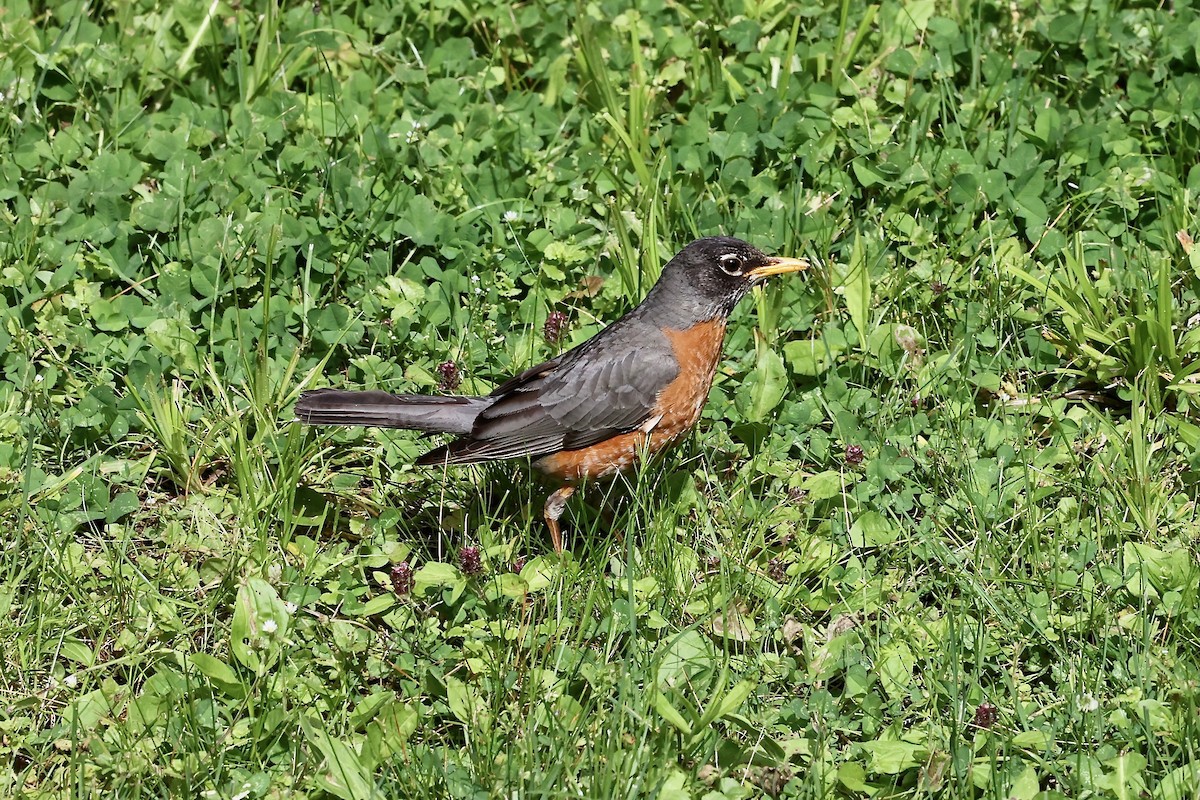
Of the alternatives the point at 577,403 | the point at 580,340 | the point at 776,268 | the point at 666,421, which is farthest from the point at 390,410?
the point at 776,268

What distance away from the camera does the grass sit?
3.65 m

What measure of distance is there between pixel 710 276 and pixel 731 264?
83 millimetres

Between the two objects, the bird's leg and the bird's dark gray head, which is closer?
the bird's leg

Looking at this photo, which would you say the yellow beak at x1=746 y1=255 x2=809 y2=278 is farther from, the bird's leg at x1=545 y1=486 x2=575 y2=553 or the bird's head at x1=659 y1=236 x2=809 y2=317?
the bird's leg at x1=545 y1=486 x2=575 y2=553

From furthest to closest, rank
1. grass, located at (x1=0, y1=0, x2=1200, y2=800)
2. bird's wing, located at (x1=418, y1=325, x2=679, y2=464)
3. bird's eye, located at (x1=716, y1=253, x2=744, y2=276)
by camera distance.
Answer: bird's eye, located at (x1=716, y1=253, x2=744, y2=276)
bird's wing, located at (x1=418, y1=325, x2=679, y2=464)
grass, located at (x1=0, y1=0, x2=1200, y2=800)

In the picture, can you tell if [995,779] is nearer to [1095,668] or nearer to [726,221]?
[1095,668]

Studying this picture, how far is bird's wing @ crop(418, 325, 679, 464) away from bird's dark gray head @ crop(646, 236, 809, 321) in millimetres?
163

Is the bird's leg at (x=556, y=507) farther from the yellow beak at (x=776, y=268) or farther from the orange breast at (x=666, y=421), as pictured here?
the yellow beak at (x=776, y=268)

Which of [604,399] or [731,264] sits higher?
Result: [731,264]

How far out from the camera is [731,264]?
4.78 m

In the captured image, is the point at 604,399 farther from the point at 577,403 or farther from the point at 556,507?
the point at 556,507

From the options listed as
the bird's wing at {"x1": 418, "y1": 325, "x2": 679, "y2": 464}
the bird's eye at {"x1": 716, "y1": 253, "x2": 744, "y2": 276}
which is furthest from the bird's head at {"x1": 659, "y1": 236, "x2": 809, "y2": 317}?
the bird's wing at {"x1": 418, "y1": 325, "x2": 679, "y2": 464}

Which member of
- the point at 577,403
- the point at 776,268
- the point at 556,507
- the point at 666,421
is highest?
the point at 776,268

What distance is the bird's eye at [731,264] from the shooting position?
15.6 ft
